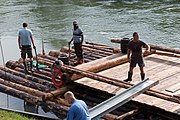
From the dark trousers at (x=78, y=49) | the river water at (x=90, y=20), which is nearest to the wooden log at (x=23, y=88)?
the dark trousers at (x=78, y=49)

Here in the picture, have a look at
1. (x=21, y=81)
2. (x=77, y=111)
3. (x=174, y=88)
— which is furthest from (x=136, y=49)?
(x=77, y=111)

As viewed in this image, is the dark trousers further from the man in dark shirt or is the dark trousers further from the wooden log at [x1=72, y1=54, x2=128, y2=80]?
the man in dark shirt

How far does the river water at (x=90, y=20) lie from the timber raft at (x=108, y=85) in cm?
677

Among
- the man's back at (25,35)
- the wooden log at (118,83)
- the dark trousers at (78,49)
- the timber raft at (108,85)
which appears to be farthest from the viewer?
the dark trousers at (78,49)

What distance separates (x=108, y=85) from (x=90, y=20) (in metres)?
19.3

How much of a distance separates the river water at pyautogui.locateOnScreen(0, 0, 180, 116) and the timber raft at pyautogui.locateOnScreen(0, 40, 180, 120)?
677cm

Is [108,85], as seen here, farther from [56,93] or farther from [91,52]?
[91,52]

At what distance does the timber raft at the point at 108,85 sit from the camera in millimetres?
10461

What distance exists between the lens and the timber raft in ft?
34.3

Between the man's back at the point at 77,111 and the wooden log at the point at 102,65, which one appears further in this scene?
the wooden log at the point at 102,65

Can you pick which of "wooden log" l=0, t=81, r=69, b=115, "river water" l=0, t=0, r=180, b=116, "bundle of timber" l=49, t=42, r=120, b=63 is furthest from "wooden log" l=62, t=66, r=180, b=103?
"river water" l=0, t=0, r=180, b=116

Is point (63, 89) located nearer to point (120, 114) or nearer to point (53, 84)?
point (53, 84)

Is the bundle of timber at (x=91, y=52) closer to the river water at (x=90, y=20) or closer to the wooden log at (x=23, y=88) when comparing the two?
the wooden log at (x=23, y=88)

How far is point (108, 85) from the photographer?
39.3 feet
